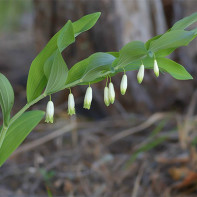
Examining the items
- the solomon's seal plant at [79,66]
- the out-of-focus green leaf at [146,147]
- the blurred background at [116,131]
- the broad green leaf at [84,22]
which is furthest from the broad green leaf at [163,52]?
the out-of-focus green leaf at [146,147]

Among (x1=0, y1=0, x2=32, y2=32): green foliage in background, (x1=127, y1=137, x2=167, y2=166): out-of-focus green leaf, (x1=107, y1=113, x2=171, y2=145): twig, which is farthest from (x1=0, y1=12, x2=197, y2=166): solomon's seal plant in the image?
(x1=0, y1=0, x2=32, y2=32): green foliage in background

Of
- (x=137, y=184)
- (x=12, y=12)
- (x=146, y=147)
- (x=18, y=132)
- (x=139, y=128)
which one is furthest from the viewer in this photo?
(x=12, y=12)

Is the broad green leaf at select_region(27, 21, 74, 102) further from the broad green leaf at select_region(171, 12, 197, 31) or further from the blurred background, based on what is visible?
the blurred background

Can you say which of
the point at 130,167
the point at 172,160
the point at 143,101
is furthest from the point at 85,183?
the point at 143,101

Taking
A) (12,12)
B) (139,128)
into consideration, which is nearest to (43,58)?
(139,128)

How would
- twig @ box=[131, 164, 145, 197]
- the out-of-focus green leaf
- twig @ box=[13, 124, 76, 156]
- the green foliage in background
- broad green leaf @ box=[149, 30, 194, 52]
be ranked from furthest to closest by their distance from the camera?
A: the green foliage in background, twig @ box=[13, 124, 76, 156], the out-of-focus green leaf, twig @ box=[131, 164, 145, 197], broad green leaf @ box=[149, 30, 194, 52]

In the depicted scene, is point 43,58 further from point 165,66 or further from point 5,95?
point 165,66

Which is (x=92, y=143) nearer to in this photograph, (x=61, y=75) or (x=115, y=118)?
(x=115, y=118)
